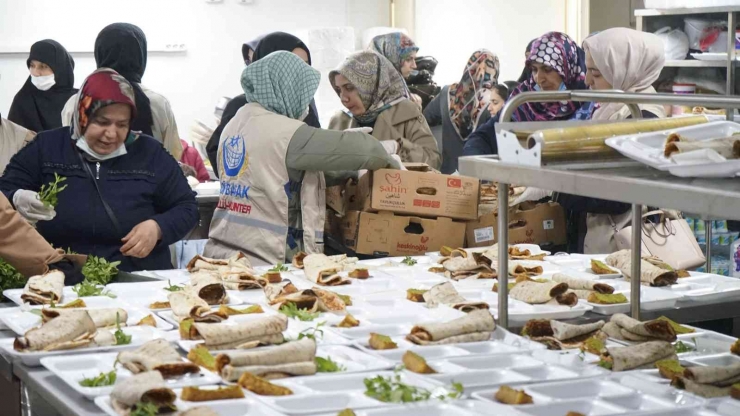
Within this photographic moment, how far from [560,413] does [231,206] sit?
8.11ft

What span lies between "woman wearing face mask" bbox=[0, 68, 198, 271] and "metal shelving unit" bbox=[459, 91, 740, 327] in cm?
166

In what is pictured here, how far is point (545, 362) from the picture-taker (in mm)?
2344

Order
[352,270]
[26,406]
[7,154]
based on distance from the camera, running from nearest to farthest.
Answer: [26,406] → [352,270] → [7,154]

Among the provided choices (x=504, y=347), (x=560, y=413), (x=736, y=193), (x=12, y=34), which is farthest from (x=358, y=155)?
(x=12, y=34)

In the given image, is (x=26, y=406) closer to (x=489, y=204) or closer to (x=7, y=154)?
(x=489, y=204)

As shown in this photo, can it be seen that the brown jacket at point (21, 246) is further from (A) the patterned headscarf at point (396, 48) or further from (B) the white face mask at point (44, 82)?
(A) the patterned headscarf at point (396, 48)

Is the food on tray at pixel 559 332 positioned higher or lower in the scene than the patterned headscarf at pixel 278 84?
lower

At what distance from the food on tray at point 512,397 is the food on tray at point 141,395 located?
64cm

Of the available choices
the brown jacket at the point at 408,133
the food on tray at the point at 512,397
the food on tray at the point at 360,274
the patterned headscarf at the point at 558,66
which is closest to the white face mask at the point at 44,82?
the brown jacket at the point at 408,133

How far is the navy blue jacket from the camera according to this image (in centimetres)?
379

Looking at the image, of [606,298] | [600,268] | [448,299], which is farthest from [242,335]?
[600,268]

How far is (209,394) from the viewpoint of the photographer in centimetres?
201

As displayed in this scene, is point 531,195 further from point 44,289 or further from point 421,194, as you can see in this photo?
point 44,289

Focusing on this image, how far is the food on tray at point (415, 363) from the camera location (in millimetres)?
2219
